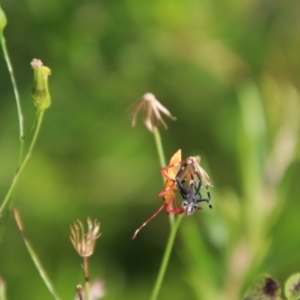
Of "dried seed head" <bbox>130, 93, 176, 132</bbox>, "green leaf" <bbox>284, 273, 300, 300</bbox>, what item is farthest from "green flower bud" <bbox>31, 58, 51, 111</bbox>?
"green leaf" <bbox>284, 273, 300, 300</bbox>

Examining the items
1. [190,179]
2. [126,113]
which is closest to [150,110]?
[190,179]

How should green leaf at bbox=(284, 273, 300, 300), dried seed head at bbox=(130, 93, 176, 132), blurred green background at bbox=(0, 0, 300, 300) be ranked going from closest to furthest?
1. green leaf at bbox=(284, 273, 300, 300)
2. dried seed head at bbox=(130, 93, 176, 132)
3. blurred green background at bbox=(0, 0, 300, 300)

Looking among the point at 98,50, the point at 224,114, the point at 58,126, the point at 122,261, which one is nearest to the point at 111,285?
the point at 122,261

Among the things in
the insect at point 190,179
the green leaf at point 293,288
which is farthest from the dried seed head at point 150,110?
the green leaf at point 293,288

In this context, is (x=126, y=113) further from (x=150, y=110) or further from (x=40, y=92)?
(x=40, y=92)

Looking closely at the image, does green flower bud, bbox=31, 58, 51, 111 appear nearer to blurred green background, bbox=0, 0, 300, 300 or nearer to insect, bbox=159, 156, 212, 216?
insect, bbox=159, 156, 212, 216
